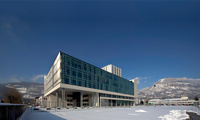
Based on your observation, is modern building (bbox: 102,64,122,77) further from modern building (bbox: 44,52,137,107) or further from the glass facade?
the glass facade

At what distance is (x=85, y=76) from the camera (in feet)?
258

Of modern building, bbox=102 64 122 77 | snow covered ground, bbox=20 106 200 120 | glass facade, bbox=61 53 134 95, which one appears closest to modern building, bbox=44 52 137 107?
glass facade, bbox=61 53 134 95

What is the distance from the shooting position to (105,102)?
98.0m

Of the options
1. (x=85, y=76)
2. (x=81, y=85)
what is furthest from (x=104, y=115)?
(x=85, y=76)

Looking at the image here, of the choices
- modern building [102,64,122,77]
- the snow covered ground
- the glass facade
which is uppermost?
modern building [102,64,122,77]

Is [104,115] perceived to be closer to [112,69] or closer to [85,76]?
[85,76]

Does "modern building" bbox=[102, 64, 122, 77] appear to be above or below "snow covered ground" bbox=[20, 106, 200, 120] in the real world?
above

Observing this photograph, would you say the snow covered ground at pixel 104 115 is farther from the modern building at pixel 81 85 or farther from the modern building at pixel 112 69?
the modern building at pixel 112 69

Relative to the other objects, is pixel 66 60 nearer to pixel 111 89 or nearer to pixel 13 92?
pixel 13 92

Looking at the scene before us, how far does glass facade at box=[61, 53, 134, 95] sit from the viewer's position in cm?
6775

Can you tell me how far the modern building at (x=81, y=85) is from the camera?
67.5 m

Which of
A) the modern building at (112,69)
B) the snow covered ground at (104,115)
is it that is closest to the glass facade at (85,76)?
the snow covered ground at (104,115)

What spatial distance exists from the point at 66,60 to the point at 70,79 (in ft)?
29.4

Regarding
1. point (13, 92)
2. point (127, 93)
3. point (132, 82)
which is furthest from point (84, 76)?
point (132, 82)
